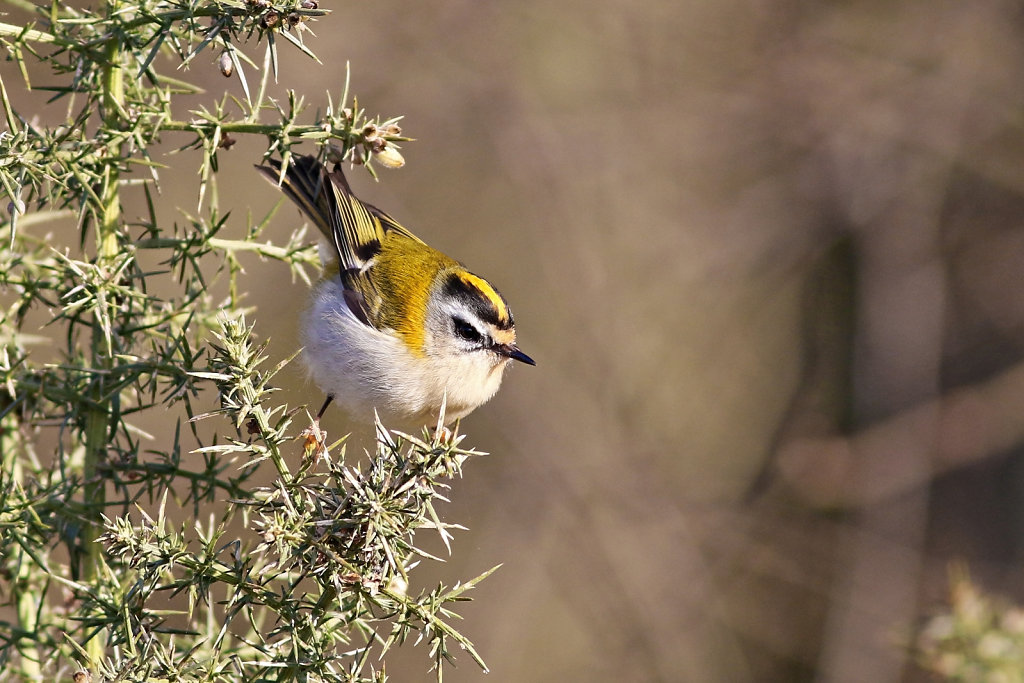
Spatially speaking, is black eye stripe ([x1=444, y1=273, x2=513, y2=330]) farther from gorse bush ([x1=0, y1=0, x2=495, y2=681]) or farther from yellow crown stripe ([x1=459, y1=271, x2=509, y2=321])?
gorse bush ([x1=0, y1=0, x2=495, y2=681])

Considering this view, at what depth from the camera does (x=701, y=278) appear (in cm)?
737

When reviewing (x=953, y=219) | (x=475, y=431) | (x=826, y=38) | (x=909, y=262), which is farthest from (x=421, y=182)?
(x=953, y=219)

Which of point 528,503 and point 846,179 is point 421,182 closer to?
point 528,503

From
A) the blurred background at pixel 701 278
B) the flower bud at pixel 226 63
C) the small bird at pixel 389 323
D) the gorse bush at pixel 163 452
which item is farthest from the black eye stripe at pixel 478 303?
the blurred background at pixel 701 278

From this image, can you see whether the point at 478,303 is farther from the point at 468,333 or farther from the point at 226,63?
the point at 226,63

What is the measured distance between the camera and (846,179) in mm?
7270

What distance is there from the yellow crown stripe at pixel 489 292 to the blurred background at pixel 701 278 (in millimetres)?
3156

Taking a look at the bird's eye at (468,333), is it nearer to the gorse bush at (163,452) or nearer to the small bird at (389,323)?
the small bird at (389,323)

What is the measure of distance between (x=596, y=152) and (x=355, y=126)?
5.33 m

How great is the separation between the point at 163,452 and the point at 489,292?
1816 mm

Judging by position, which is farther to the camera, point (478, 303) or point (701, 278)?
point (701, 278)

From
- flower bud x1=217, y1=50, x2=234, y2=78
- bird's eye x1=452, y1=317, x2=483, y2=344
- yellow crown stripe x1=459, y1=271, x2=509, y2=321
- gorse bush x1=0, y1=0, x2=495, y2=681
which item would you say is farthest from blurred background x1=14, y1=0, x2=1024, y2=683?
flower bud x1=217, y1=50, x2=234, y2=78

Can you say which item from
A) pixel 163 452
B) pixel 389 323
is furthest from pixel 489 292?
pixel 163 452

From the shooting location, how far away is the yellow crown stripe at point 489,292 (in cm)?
346
